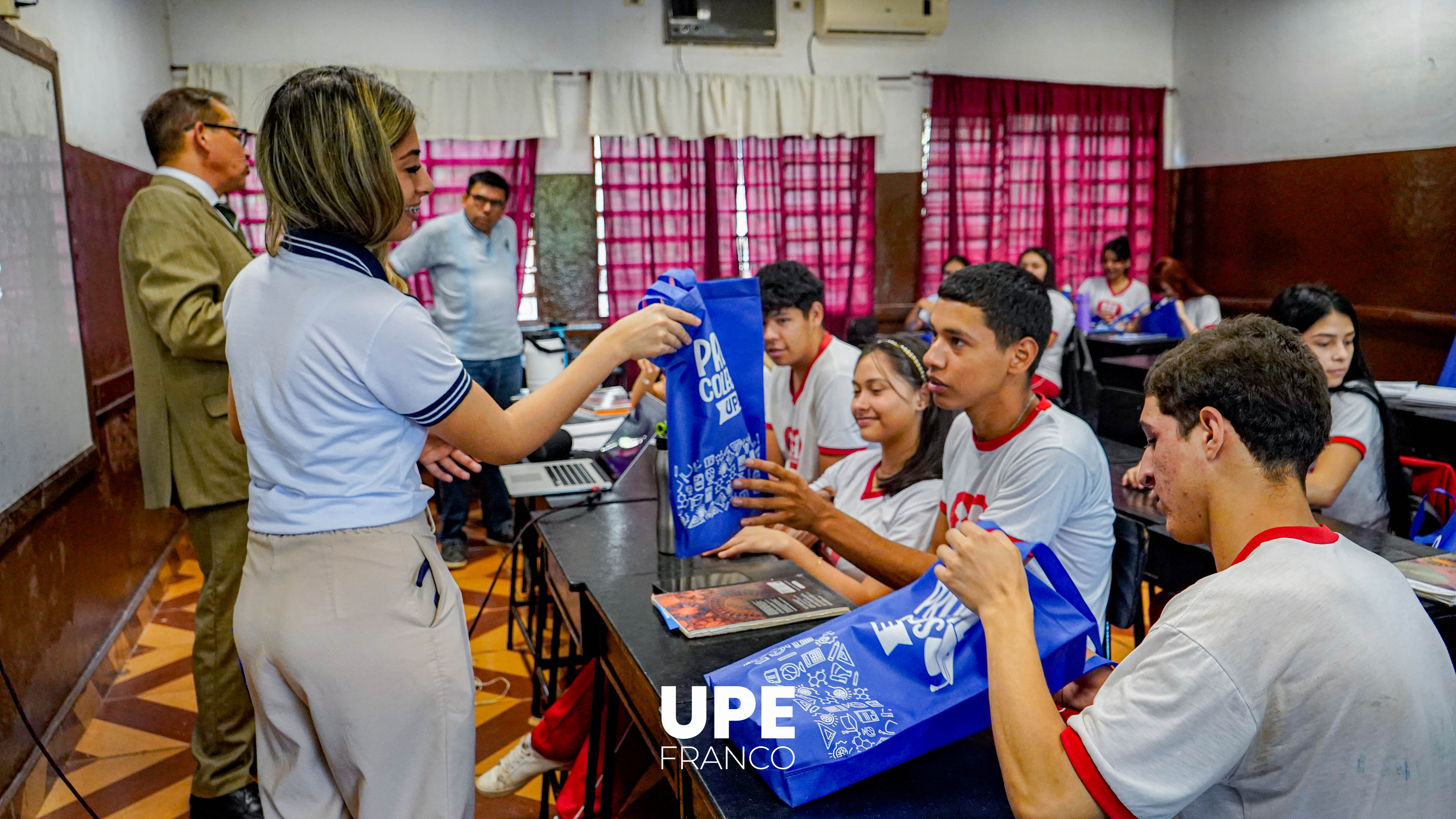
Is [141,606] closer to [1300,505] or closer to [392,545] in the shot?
[392,545]

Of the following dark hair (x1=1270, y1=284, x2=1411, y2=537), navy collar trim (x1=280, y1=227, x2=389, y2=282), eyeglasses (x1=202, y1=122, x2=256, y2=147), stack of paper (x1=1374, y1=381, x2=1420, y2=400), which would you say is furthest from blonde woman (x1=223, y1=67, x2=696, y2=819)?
stack of paper (x1=1374, y1=381, x2=1420, y2=400)

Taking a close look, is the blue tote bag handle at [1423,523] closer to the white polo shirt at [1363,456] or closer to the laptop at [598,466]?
the white polo shirt at [1363,456]

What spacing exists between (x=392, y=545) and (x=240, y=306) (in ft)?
1.23

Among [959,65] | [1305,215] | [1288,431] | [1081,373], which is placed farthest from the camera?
[959,65]

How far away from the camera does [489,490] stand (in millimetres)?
4824

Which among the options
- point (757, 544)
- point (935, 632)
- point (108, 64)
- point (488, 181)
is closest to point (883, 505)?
point (757, 544)

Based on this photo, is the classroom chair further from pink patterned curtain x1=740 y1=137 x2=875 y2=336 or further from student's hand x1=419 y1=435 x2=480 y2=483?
pink patterned curtain x1=740 y1=137 x2=875 y2=336

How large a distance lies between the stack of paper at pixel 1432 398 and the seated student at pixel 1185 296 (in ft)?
9.75

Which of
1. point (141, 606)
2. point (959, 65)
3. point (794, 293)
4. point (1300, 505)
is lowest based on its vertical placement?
point (141, 606)

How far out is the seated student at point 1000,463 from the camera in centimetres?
178

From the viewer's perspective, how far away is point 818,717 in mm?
1127

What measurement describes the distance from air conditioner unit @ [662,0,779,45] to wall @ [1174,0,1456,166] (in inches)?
127

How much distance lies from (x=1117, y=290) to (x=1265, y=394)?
6.31m

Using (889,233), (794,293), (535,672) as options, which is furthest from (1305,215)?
(535,672)
